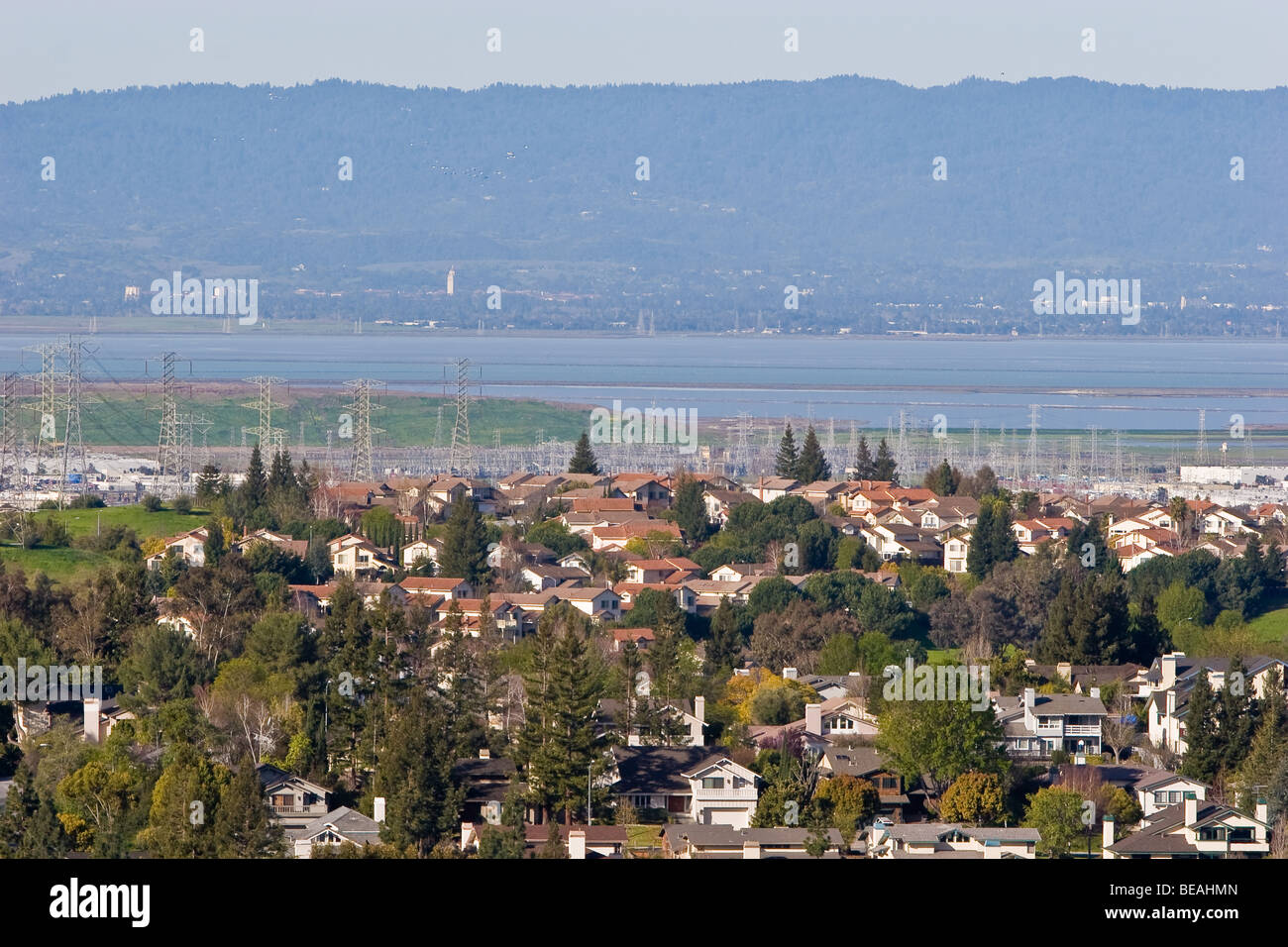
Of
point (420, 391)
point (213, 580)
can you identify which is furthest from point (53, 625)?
point (420, 391)

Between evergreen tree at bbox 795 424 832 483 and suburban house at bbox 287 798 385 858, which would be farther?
evergreen tree at bbox 795 424 832 483

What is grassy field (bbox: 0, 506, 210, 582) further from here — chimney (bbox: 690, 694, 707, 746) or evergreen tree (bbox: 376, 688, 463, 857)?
evergreen tree (bbox: 376, 688, 463, 857)

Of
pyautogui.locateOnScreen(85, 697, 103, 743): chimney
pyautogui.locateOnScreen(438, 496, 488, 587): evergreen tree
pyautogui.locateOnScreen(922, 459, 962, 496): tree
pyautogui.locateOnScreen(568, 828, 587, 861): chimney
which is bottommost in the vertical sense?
pyautogui.locateOnScreen(85, 697, 103, 743): chimney

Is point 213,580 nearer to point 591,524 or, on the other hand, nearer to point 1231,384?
point 591,524

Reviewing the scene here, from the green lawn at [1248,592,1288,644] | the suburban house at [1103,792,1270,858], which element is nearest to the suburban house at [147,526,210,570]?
the green lawn at [1248,592,1288,644]

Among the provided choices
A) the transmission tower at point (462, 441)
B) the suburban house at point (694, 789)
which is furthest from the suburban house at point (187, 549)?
the transmission tower at point (462, 441)

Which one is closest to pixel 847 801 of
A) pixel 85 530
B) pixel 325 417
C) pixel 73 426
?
pixel 85 530

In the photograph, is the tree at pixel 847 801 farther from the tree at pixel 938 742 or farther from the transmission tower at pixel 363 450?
the transmission tower at pixel 363 450
